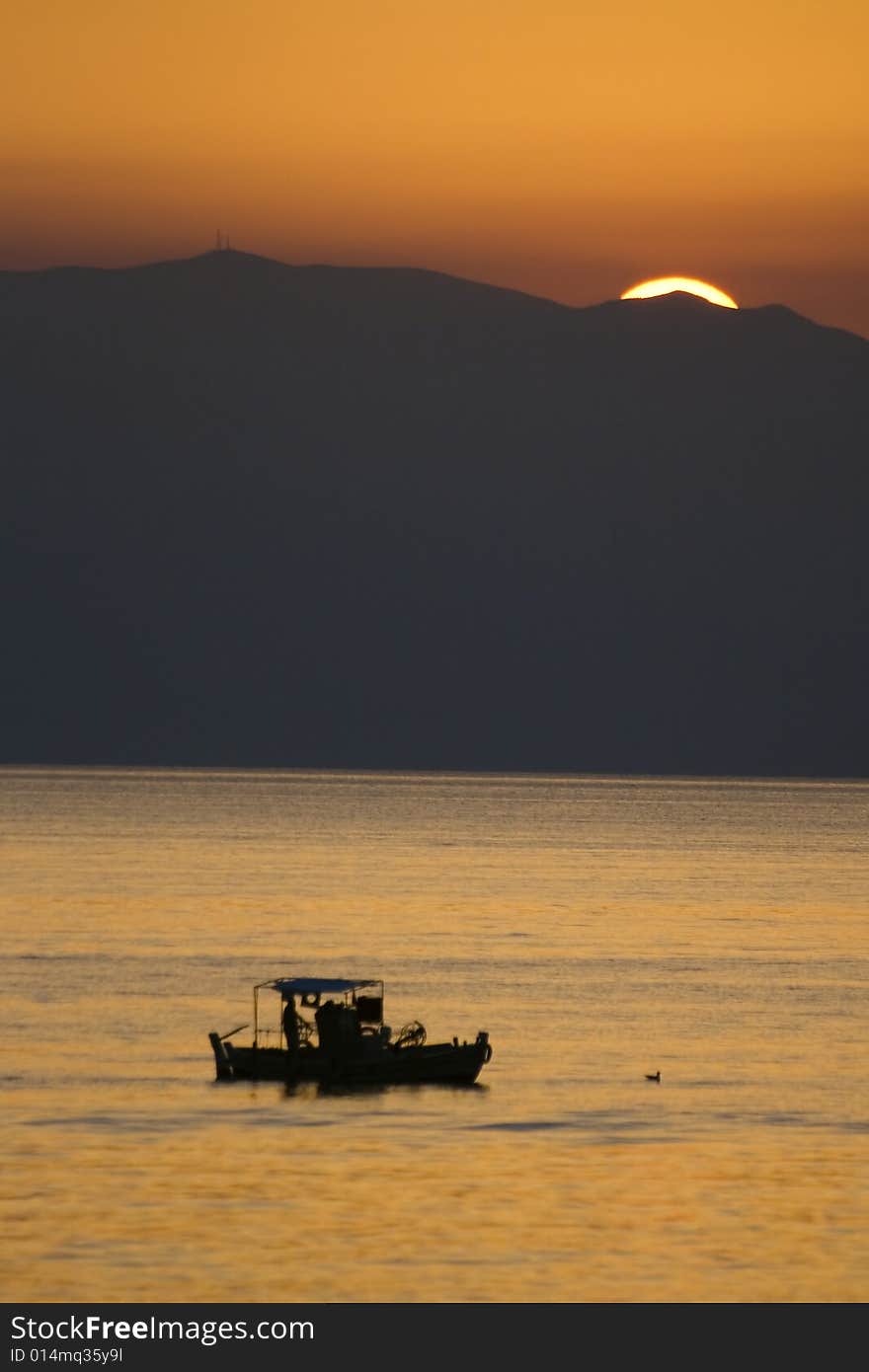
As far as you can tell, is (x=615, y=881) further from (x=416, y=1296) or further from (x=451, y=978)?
(x=416, y=1296)

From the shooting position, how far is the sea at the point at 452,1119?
124 feet

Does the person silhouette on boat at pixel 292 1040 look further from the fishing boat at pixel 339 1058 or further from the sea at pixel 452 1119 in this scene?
the sea at pixel 452 1119

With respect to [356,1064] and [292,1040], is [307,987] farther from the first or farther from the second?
[356,1064]

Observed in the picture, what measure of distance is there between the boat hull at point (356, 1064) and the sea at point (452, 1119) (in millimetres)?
789

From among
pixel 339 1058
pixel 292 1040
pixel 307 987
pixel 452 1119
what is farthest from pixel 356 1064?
pixel 452 1119

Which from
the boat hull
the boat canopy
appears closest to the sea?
the boat hull

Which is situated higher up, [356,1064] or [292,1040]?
[292,1040]

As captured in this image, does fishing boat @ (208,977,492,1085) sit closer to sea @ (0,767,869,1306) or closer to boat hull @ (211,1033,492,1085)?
boat hull @ (211,1033,492,1085)

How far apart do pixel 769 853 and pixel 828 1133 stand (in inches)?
5204

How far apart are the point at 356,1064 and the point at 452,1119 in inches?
221

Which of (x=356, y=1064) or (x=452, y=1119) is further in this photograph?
(x=356, y=1064)

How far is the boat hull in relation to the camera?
58688 millimetres

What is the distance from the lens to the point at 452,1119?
5362 cm

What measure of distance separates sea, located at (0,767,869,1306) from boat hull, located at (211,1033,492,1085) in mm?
789
